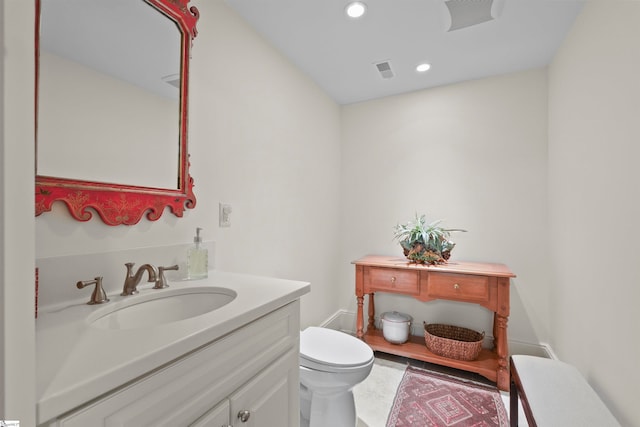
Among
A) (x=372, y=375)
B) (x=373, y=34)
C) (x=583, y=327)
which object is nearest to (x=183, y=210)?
(x=373, y=34)

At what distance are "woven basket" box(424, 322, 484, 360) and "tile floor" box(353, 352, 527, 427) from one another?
0.15 meters

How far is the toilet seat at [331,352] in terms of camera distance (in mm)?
1396

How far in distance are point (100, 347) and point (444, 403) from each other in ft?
6.36

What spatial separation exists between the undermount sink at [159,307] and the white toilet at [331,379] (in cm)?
59

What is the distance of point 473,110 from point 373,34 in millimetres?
1171

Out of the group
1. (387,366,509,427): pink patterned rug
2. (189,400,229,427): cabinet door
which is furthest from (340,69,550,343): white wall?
(189,400,229,427): cabinet door

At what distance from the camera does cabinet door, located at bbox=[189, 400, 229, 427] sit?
69 centimetres

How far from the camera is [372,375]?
6.98 feet

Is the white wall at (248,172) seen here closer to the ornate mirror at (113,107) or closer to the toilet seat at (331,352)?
the ornate mirror at (113,107)

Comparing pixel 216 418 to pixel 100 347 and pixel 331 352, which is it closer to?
pixel 100 347

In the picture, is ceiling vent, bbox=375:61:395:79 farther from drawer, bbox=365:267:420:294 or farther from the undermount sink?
the undermount sink

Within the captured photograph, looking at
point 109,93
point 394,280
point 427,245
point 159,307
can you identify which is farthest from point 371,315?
point 109,93

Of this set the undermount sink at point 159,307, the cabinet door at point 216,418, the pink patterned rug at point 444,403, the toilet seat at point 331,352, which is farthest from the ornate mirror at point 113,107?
the pink patterned rug at point 444,403

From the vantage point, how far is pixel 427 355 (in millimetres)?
2205
